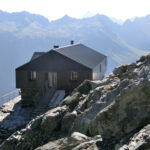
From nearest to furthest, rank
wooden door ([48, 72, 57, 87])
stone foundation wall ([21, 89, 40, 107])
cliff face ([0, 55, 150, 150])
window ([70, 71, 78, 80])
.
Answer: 1. cliff face ([0, 55, 150, 150])
2. stone foundation wall ([21, 89, 40, 107])
3. window ([70, 71, 78, 80])
4. wooden door ([48, 72, 57, 87])

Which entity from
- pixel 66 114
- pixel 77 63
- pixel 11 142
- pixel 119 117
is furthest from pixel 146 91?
pixel 77 63

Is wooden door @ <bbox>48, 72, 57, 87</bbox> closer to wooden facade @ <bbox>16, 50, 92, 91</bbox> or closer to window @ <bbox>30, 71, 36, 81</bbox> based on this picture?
wooden facade @ <bbox>16, 50, 92, 91</bbox>

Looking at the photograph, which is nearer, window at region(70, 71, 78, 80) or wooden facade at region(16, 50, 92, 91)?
wooden facade at region(16, 50, 92, 91)

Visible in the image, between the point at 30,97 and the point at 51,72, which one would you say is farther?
the point at 51,72

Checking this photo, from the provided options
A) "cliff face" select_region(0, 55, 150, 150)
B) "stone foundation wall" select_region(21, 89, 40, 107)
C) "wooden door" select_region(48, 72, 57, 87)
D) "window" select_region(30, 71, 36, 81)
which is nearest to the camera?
"cliff face" select_region(0, 55, 150, 150)

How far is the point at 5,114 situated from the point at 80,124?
26.5m

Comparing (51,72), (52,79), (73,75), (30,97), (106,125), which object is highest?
(106,125)

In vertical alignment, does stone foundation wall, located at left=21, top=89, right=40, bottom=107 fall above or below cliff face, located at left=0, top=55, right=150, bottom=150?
below

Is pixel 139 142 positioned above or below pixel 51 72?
above

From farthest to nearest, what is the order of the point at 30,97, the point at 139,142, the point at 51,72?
the point at 51,72 → the point at 30,97 → the point at 139,142

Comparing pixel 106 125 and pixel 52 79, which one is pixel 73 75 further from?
pixel 106 125

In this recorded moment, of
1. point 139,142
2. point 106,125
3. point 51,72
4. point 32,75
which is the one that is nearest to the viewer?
point 139,142

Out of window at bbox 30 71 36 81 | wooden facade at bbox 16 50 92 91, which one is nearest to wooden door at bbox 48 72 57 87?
wooden facade at bbox 16 50 92 91

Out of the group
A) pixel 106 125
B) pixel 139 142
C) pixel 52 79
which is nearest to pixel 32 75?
pixel 52 79
